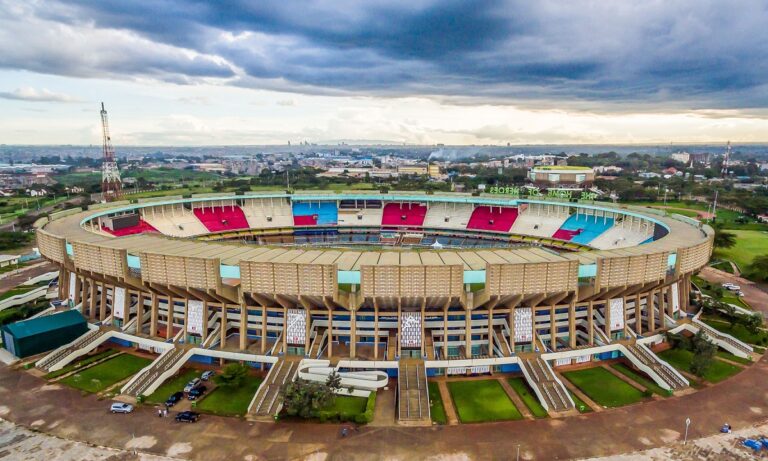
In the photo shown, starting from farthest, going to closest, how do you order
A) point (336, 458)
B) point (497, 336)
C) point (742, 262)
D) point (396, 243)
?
point (396, 243)
point (742, 262)
point (497, 336)
point (336, 458)

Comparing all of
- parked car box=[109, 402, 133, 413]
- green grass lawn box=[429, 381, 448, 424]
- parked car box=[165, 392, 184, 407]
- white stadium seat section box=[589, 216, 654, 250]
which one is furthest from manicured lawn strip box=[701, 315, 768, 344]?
parked car box=[109, 402, 133, 413]

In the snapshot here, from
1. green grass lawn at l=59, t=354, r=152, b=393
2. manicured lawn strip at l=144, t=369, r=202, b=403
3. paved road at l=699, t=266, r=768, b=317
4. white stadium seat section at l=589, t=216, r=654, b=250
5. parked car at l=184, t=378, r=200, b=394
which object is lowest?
paved road at l=699, t=266, r=768, b=317

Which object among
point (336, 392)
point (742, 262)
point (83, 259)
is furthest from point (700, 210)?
point (83, 259)

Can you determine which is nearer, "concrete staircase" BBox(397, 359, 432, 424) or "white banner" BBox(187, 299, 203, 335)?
"concrete staircase" BBox(397, 359, 432, 424)

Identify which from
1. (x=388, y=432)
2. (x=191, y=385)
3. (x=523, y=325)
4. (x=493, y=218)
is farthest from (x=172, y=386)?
(x=493, y=218)

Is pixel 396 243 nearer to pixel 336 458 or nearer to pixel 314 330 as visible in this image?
pixel 314 330

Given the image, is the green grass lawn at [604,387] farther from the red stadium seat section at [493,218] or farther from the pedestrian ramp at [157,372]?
the red stadium seat section at [493,218]

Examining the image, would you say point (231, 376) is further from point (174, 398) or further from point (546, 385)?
point (546, 385)

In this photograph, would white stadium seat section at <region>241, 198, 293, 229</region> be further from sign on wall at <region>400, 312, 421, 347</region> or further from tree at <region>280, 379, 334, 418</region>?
tree at <region>280, 379, 334, 418</region>
